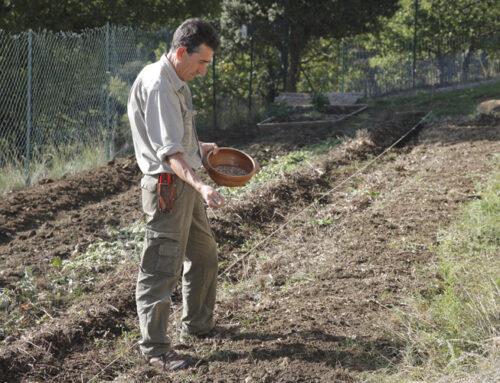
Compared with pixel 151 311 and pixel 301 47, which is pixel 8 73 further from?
pixel 301 47

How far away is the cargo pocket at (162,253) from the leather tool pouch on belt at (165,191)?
176 mm

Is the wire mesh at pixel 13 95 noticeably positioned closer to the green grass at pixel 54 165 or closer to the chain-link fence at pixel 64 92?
the chain-link fence at pixel 64 92

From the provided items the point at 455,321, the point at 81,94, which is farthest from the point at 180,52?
the point at 81,94

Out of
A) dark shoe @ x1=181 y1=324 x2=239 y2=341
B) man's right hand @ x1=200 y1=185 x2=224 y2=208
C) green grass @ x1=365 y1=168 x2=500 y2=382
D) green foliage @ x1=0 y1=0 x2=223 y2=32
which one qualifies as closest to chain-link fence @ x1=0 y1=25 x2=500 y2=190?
green foliage @ x1=0 y1=0 x2=223 y2=32

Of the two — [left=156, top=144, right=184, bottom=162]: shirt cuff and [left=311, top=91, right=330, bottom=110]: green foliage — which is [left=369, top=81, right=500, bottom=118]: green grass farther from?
[left=156, top=144, right=184, bottom=162]: shirt cuff

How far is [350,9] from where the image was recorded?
16.3 m

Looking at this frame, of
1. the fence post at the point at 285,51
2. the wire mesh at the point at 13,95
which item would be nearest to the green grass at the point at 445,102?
the fence post at the point at 285,51

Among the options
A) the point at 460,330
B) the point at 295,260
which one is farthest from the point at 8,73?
the point at 460,330

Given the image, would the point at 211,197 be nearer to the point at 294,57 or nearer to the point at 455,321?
the point at 455,321

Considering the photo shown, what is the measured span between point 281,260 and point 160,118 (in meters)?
2.30

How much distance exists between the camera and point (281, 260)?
4.96 m

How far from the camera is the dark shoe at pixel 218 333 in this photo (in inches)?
147

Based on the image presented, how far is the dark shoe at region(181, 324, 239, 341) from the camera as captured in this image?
12.3 ft

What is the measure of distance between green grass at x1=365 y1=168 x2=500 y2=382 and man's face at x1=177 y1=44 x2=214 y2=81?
1964 mm
